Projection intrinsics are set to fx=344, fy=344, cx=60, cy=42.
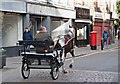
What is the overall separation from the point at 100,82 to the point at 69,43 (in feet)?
11.5

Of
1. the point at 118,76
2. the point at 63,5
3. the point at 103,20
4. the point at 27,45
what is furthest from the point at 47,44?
the point at 103,20

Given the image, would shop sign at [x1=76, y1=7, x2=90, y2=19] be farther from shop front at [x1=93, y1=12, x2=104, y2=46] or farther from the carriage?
the carriage

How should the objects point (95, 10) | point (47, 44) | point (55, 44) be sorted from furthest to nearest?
point (95, 10), point (55, 44), point (47, 44)

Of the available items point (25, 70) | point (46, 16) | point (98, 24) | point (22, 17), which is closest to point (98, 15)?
point (98, 24)

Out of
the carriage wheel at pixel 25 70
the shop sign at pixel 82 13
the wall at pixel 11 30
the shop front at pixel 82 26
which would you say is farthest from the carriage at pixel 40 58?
the shop sign at pixel 82 13

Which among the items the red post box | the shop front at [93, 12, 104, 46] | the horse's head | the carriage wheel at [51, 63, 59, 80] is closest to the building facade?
the red post box

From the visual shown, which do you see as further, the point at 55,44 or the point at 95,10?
the point at 95,10

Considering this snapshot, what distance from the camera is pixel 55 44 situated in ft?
42.6

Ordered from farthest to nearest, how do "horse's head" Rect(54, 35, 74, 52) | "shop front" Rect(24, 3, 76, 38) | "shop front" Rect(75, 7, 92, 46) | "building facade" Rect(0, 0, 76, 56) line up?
"shop front" Rect(75, 7, 92, 46), "shop front" Rect(24, 3, 76, 38), "building facade" Rect(0, 0, 76, 56), "horse's head" Rect(54, 35, 74, 52)

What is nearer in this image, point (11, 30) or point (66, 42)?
point (66, 42)

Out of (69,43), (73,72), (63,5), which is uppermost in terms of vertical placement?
(63,5)

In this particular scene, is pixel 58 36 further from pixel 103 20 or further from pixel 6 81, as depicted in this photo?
pixel 103 20

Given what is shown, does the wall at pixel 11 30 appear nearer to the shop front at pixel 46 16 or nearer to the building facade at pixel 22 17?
the building facade at pixel 22 17

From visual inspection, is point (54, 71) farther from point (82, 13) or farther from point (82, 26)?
point (82, 13)
